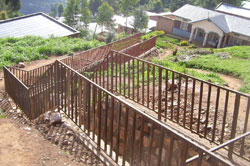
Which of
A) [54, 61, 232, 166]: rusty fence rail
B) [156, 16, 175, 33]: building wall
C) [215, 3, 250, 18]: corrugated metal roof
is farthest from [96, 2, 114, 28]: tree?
[54, 61, 232, 166]: rusty fence rail

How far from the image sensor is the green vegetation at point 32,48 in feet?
45.9

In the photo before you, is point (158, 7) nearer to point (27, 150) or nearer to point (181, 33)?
point (181, 33)

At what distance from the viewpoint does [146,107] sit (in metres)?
7.74

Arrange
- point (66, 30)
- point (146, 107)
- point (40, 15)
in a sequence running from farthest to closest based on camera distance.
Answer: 1. point (40, 15)
2. point (66, 30)
3. point (146, 107)

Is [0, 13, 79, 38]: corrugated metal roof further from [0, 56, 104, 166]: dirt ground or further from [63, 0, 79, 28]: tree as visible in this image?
[63, 0, 79, 28]: tree

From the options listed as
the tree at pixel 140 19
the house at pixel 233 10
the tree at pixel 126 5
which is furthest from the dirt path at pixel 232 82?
the house at pixel 233 10

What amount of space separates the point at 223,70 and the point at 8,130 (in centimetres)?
1071

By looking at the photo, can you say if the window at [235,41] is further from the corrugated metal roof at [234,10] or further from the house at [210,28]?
the corrugated metal roof at [234,10]

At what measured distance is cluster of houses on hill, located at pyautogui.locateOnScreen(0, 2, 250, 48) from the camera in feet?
72.0

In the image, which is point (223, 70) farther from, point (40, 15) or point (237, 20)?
point (237, 20)

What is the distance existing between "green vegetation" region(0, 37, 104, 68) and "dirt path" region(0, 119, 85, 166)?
23.6 ft

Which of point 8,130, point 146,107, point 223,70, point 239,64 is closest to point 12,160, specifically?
point 8,130

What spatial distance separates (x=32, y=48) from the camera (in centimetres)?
1559

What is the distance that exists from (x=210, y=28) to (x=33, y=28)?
69.8 feet
